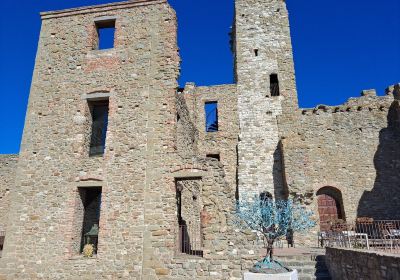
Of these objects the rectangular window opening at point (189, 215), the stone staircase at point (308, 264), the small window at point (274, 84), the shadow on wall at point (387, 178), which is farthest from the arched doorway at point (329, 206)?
the stone staircase at point (308, 264)

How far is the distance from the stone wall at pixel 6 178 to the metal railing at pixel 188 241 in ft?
36.4

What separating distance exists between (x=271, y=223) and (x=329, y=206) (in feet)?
26.4

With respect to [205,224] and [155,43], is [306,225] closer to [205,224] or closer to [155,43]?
[205,224]

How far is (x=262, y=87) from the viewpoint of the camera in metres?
17.8

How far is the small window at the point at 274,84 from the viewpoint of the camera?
17.9 m

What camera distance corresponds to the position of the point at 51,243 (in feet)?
31.3

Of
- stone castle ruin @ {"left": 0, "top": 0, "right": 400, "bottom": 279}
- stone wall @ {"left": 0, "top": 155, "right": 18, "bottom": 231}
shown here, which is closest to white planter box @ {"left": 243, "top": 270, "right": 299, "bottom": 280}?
stone castle ruin @ {"left": 0, "top": 0, "right": 400, "bottom": 279}

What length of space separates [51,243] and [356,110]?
16966 mm

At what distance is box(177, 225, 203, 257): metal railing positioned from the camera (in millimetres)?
10666

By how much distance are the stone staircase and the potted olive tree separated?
1.85ft

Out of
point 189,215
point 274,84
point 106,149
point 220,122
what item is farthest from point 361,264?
point 274,84

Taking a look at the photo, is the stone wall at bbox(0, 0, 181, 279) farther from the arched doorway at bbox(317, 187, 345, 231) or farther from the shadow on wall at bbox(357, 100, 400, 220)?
the shadow on wall at bbox(357, 100, 400, 220)

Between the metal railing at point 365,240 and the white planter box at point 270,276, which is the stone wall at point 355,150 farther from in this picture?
the white planter box at point 270,276

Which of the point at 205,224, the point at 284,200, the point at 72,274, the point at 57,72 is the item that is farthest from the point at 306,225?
the point at 57,72
